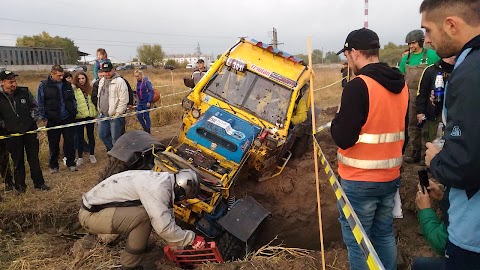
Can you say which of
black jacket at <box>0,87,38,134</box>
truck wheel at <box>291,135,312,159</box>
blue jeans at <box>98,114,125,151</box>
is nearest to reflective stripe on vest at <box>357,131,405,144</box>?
truck wheel at <box>291,135,312,159</box>

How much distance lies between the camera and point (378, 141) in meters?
2.90

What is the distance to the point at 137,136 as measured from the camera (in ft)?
18.7

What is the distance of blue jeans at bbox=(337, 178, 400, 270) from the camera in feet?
9.70

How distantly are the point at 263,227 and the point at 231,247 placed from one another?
0.62m

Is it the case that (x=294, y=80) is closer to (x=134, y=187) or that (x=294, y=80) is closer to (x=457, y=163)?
(x=134, y=187)

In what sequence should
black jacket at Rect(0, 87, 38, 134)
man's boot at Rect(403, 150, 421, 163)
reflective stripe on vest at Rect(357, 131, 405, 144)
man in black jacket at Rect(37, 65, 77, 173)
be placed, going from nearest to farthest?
reflective stripe on vest at Rect(357, 131, 405, 144) < black jacket at Rect(0, 87, 38, 134) < man's boot at Rect(403, 150, 421, 163) < man in black jacket at Rect(37, 65, 77, 173)

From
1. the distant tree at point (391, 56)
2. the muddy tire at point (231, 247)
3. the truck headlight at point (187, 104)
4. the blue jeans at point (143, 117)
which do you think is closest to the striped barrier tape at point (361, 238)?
the muddy tire at point (231, 247)

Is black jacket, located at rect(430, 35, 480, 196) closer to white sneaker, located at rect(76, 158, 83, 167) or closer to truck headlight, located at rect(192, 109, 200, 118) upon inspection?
truck headlight, located at rect(192, 109, 200, 118)

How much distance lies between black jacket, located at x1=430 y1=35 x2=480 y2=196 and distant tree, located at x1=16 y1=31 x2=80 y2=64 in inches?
2680

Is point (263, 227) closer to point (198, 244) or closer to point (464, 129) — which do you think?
point (198, 244)

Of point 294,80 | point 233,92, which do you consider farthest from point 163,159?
point 294,80

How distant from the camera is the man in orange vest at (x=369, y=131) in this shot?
278cm

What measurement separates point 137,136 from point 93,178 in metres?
1.71

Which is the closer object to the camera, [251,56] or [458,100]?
[458,100]
